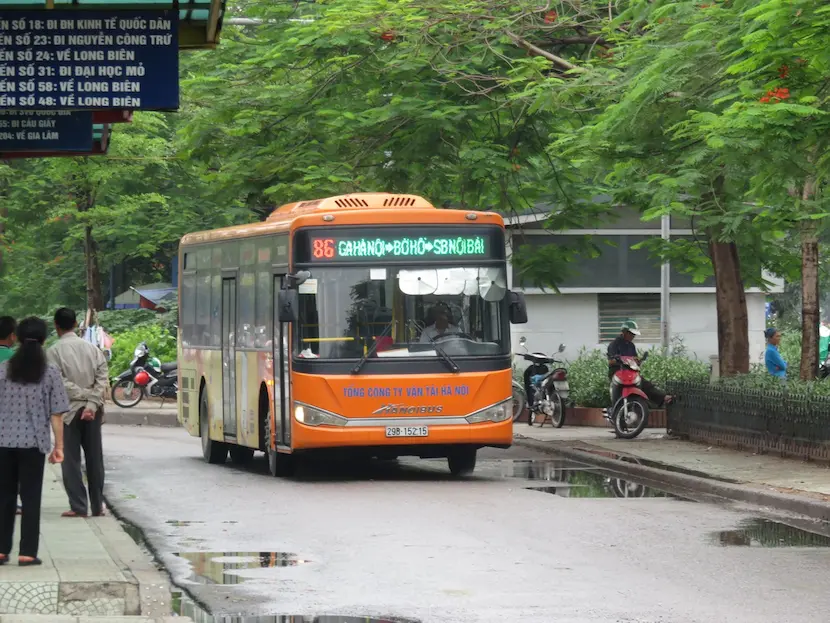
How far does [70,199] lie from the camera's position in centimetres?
4119

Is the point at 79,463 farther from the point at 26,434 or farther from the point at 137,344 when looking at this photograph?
the point at 137,344

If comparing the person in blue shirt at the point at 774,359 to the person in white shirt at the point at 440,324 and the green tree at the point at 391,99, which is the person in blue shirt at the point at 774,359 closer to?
the green tree at the point at 391,99

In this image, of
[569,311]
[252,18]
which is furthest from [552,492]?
[569,311]

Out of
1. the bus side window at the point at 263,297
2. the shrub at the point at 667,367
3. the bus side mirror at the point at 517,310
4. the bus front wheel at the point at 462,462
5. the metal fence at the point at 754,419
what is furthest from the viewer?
the shrub at the point at 667,367

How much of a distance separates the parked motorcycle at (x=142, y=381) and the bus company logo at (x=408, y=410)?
58.2 ft

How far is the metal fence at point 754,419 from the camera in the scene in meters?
18.5

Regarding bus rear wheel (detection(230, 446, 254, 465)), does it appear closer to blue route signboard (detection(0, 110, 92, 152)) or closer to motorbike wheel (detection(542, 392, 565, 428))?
motorbike wheel (detection(542, 392, 565, 428))

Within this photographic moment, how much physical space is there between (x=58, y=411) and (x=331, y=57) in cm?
1276

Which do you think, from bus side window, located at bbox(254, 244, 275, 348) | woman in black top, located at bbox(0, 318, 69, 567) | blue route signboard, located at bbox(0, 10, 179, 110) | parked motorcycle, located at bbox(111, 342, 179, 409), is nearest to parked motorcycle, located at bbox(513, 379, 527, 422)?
parked motorcycle, located at bbox(111, 342, 179, 409)

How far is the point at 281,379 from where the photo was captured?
1838 centimetres

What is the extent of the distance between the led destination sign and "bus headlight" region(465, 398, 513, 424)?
1.69 m

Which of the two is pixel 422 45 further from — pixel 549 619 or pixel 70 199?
pixel 70 199

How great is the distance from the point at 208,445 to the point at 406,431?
17.0ft

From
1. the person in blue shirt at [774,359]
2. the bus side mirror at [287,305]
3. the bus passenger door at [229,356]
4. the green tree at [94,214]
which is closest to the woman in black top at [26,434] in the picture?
the bus side mirror at [287,305]
